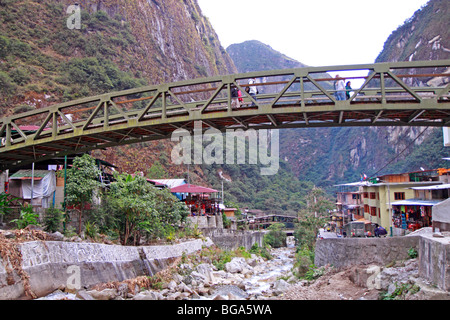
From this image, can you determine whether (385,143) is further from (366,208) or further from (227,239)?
(227,239)

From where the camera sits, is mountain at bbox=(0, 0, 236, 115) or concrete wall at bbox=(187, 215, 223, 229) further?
mountain at bbox=(0, 0, 236, 115)

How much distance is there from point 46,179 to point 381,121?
1424cm

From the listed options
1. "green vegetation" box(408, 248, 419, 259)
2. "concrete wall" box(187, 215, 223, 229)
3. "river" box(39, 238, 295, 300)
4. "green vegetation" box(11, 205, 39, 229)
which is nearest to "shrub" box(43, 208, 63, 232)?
"green vegetation" box(11, 205, 39, 229)

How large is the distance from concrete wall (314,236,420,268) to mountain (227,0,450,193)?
7.82 meters

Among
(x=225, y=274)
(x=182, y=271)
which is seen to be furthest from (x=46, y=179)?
(x=225, y=274)

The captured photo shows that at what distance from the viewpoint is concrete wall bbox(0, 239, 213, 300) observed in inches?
400

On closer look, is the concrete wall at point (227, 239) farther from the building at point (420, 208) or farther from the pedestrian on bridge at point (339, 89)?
the pedestrian on bridge at point (339, 89)

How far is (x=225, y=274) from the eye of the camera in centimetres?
2181

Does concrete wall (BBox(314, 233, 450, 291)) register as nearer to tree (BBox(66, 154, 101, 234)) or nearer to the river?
the river

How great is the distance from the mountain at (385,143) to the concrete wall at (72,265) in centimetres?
1536

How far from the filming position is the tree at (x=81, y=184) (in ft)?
48.1
